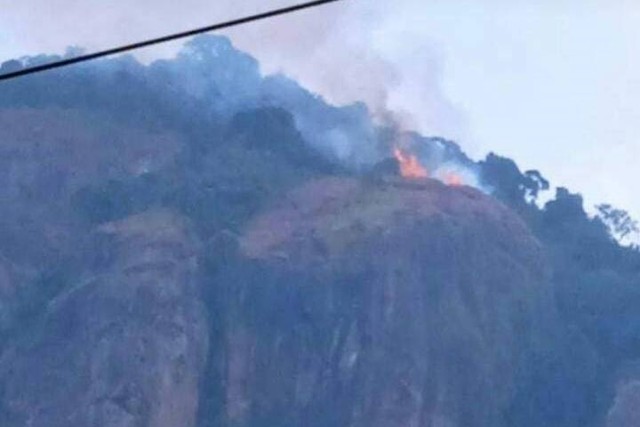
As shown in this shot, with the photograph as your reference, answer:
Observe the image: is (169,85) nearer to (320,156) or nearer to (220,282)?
(320,156)

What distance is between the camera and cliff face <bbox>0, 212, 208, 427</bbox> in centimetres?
4797

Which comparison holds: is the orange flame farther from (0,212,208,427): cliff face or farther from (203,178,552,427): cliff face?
(0,212,208,427): cliff face

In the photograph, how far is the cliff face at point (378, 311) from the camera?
168 feet

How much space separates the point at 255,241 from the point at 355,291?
4.48 meters

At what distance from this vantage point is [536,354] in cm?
5628

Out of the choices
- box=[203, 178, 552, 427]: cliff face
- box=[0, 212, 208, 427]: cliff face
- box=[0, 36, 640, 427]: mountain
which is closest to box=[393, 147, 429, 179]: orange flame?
box=[0, 36, 640, 427]: mountain

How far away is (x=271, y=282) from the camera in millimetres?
54750

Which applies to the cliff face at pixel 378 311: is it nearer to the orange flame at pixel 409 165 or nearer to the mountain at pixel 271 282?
the mountain at pixel 271 282

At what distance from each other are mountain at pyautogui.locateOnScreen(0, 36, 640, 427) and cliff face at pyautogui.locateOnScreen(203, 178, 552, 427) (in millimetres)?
78

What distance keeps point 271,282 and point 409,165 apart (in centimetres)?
1383

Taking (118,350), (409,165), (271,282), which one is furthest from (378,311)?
(409,165)

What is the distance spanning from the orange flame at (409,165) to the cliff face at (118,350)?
13997 mm

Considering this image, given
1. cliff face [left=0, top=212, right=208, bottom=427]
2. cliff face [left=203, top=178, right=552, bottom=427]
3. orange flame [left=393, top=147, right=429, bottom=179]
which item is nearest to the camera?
cliff face [left=0, top=212, right=208, bottom=427]

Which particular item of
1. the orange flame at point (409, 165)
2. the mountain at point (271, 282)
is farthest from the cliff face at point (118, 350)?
the orange flame at point (409, 165)
